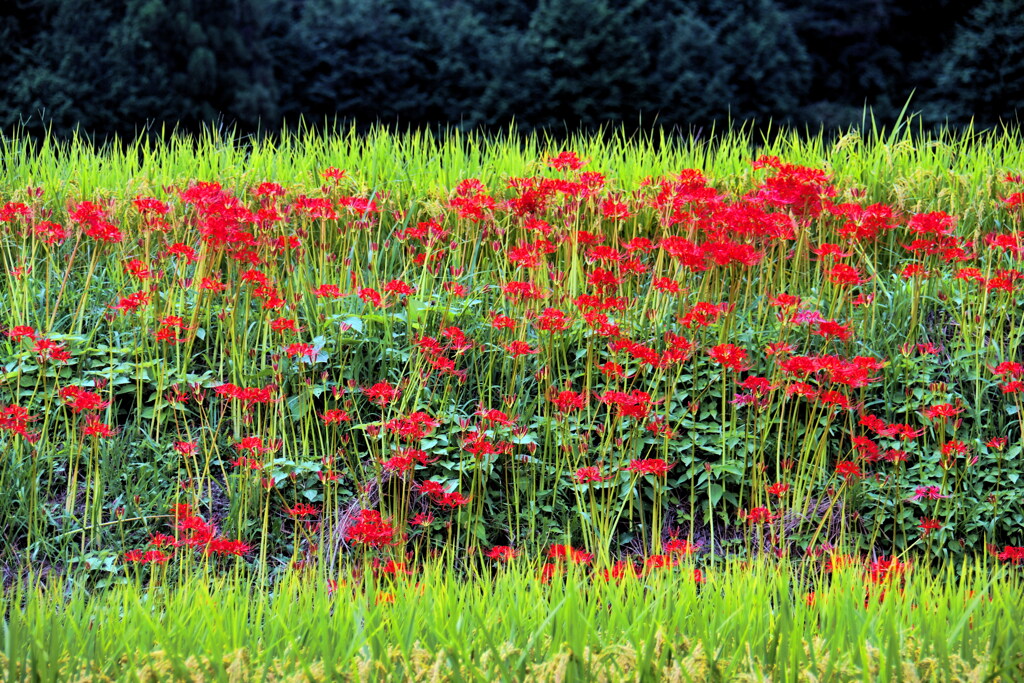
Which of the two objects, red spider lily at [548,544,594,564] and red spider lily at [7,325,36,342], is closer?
red spider lily at [548,544,594,564]

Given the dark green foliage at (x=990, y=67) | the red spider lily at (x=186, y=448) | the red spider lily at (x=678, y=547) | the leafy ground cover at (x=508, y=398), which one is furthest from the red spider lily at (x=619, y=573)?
the dark green foliage at (x=990, y=67)

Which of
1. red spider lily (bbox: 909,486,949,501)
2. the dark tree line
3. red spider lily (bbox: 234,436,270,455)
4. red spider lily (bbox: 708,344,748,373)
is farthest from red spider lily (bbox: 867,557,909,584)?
the dark tree line

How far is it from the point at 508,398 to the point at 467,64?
10423 mm

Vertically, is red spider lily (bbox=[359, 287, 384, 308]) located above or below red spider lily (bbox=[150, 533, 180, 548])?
above

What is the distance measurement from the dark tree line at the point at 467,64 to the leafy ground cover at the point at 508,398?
5922 millimetres

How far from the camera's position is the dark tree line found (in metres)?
10.8

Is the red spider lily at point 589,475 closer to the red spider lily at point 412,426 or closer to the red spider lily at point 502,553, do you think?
the red spider lily at point 502,553

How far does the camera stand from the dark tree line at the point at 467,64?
10805mm

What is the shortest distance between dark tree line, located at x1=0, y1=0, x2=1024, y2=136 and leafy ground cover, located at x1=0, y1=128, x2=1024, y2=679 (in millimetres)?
5922

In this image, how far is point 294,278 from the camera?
3.90 metres

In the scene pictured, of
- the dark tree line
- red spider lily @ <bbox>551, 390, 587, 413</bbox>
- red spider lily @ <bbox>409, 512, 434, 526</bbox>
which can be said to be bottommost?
red spider lily @ <bbox>409, 512, 434, 526</bbox>

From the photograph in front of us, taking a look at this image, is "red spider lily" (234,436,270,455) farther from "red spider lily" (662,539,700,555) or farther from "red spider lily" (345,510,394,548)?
"red spider lily" (662,539,700,555)

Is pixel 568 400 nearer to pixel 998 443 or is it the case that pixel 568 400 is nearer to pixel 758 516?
pixel 758 516

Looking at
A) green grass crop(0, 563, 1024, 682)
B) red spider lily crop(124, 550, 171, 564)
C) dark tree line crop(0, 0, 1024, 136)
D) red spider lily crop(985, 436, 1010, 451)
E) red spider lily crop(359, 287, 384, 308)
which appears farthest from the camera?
dark tree line crop(0, 0, 1024, 136)
